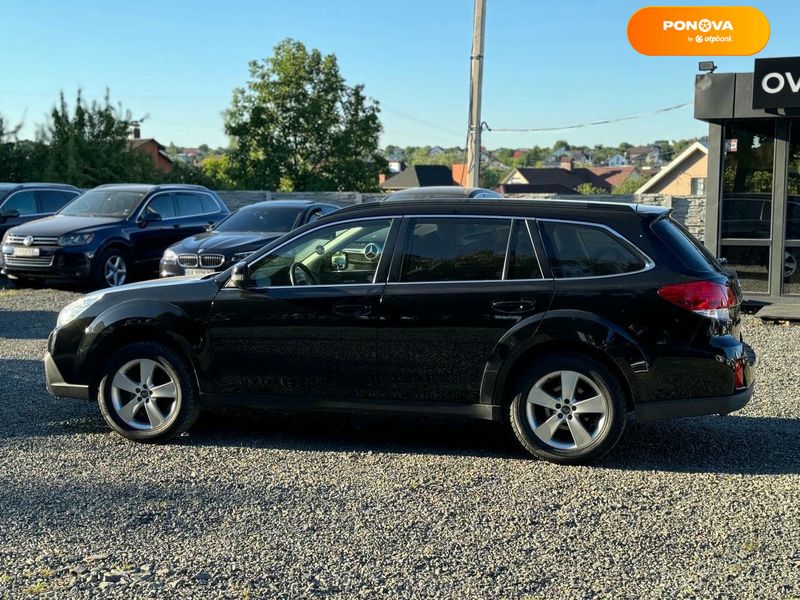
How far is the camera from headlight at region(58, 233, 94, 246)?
1546cm

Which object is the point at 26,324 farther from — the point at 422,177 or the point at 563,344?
the point at 422,177

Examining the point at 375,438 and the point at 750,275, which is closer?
the point at 375,438

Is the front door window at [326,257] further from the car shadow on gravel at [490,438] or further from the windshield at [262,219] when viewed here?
the windshield at [262,219]

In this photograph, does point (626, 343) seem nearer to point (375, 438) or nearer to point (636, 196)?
point (375, 438)

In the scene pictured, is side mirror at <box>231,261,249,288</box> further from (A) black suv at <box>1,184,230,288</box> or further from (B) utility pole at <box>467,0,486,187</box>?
(B) utility pole at <box>467,0,486,187</box>

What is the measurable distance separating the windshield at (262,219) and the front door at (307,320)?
8.17 m

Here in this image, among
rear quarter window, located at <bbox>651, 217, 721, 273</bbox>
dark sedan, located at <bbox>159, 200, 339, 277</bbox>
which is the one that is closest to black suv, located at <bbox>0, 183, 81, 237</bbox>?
dark sedan, located at <bbox>159, 200, 339, 277</bbox>

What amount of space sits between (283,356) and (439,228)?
52.2 inches

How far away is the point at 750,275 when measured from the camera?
521 inches

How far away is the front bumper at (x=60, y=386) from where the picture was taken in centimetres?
657

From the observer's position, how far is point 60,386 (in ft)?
21.7

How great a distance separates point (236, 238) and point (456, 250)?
845 centimetres

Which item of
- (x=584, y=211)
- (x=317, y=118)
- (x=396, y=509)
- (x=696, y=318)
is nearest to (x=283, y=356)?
(x=396, y=509)

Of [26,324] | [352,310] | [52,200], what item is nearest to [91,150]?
[52,200]
